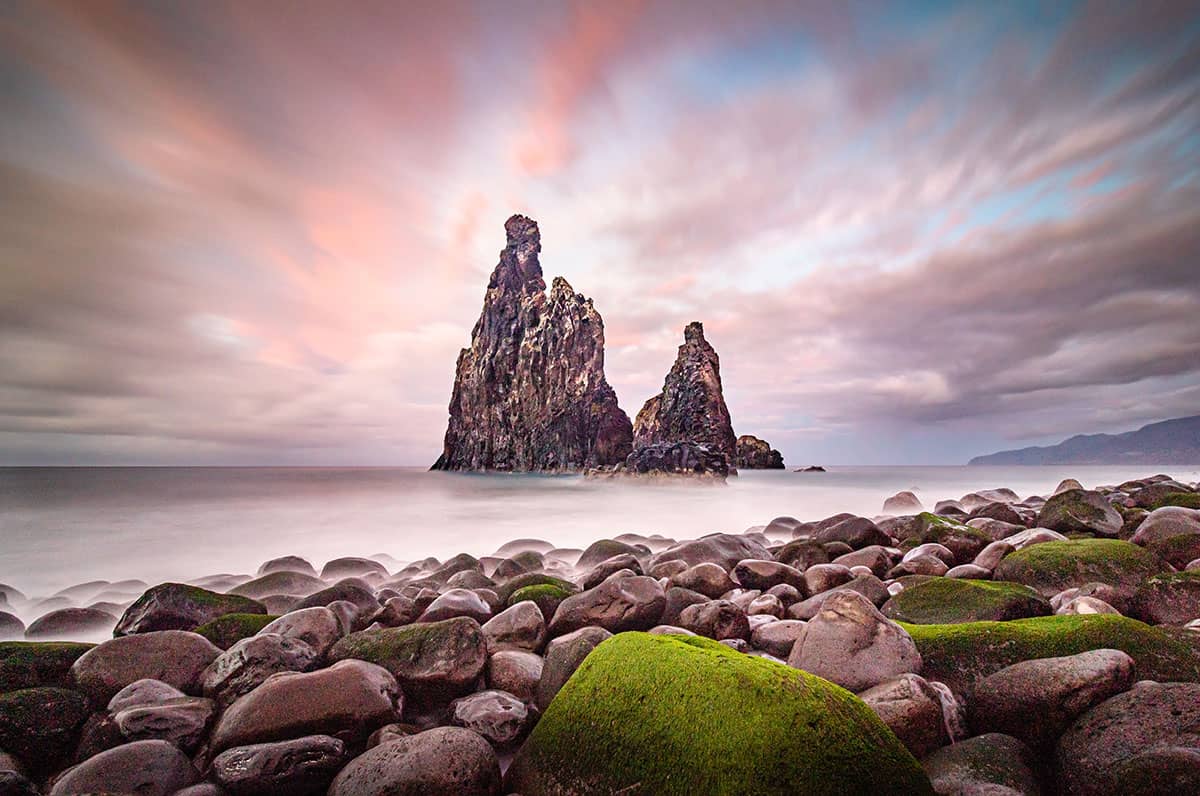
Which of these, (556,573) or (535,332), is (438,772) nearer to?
(556,573)

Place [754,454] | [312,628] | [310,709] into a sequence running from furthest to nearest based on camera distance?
[754,454], [312,628], [310,709]

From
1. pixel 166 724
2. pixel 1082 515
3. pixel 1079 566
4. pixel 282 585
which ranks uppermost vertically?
pixel 1082 515

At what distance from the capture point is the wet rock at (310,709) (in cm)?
274

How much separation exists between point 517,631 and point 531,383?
76.0 m

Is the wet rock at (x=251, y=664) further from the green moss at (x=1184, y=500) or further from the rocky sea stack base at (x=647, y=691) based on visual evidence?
the green moss at (x=1184, y=500)

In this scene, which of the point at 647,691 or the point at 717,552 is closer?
the point at 647,691

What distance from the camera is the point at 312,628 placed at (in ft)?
13.1

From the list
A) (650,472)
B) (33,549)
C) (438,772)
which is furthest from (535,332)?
(438,772)

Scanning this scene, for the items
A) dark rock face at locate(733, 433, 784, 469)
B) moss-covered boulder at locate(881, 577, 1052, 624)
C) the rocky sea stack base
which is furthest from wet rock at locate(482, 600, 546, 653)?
dark rock face at locate(733, 433, 784, 469)

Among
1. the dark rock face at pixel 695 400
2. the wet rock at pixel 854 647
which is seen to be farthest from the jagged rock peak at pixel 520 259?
the wet rock at pixel 854 647

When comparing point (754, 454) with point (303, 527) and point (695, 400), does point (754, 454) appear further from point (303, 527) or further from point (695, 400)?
point (303, 527)

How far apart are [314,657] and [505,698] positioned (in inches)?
59.2

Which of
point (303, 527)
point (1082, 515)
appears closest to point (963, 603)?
point (1082, 515)

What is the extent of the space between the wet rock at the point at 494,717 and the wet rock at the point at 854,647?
167cm
